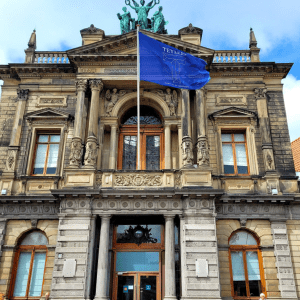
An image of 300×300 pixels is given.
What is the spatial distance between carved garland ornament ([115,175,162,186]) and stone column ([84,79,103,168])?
5.01ft

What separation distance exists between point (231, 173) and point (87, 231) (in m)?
8.12

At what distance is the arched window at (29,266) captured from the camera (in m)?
16.9

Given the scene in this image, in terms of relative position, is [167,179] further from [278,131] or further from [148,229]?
[278,131]

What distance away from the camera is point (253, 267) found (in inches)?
671

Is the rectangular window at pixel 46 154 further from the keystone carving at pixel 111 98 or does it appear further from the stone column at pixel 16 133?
the keystone carving at pixel 111 98

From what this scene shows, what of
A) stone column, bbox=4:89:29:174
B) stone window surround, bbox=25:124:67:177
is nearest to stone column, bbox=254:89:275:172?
stone window surround, bbox=25:124:67:177

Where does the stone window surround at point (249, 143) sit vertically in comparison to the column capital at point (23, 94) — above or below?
below

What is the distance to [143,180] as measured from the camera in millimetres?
17219

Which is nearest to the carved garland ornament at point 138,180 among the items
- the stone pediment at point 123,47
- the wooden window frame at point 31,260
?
the wooden window frame at point 31,260

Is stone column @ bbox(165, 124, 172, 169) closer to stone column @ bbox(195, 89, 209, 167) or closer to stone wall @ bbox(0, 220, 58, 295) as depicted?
stone column @ bbox(195, 89, 209, 167)

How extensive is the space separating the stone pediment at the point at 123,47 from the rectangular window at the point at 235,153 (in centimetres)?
483

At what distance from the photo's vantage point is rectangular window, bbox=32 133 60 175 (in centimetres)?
1914

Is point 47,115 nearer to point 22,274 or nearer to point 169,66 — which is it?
point 169,66

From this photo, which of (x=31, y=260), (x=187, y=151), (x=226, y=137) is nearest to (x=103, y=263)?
(x=31, y=260)
